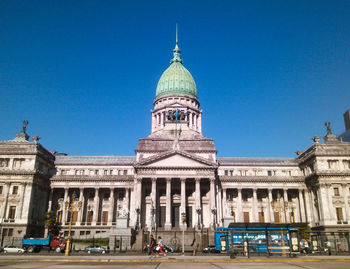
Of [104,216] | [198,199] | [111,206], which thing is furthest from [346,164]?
[104,216]

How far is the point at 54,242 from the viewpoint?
52.2 m

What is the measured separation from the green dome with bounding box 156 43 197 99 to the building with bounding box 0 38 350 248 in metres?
13.8

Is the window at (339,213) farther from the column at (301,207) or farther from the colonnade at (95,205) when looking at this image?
the colonnade at (95,205)

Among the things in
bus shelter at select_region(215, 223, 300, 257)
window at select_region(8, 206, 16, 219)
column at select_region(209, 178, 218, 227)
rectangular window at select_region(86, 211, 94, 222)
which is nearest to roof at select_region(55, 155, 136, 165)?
rectangular window at select_region(86, 211, 94, 222)

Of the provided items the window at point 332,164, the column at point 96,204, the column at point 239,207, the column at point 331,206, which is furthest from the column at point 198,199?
the window at point 332,164

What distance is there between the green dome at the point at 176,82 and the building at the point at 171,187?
13.8m

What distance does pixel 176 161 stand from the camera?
68750 mm

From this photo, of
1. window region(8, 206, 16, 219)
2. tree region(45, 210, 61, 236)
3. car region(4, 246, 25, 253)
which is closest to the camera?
car region(4, 246, 25, 253)

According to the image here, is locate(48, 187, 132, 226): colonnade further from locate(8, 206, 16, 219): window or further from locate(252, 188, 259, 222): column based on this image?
locate(252, 188, 259, 222): column

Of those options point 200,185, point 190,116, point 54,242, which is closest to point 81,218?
point 54,242

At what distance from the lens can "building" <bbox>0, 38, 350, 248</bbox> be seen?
221 feet

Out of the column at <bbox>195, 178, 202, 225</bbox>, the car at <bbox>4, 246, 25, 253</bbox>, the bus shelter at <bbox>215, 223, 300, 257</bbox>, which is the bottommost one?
the car at <bbox>4, 246, 25, 253</bbox>

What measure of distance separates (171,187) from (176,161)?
726cm

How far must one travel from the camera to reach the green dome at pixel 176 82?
99375 mm
